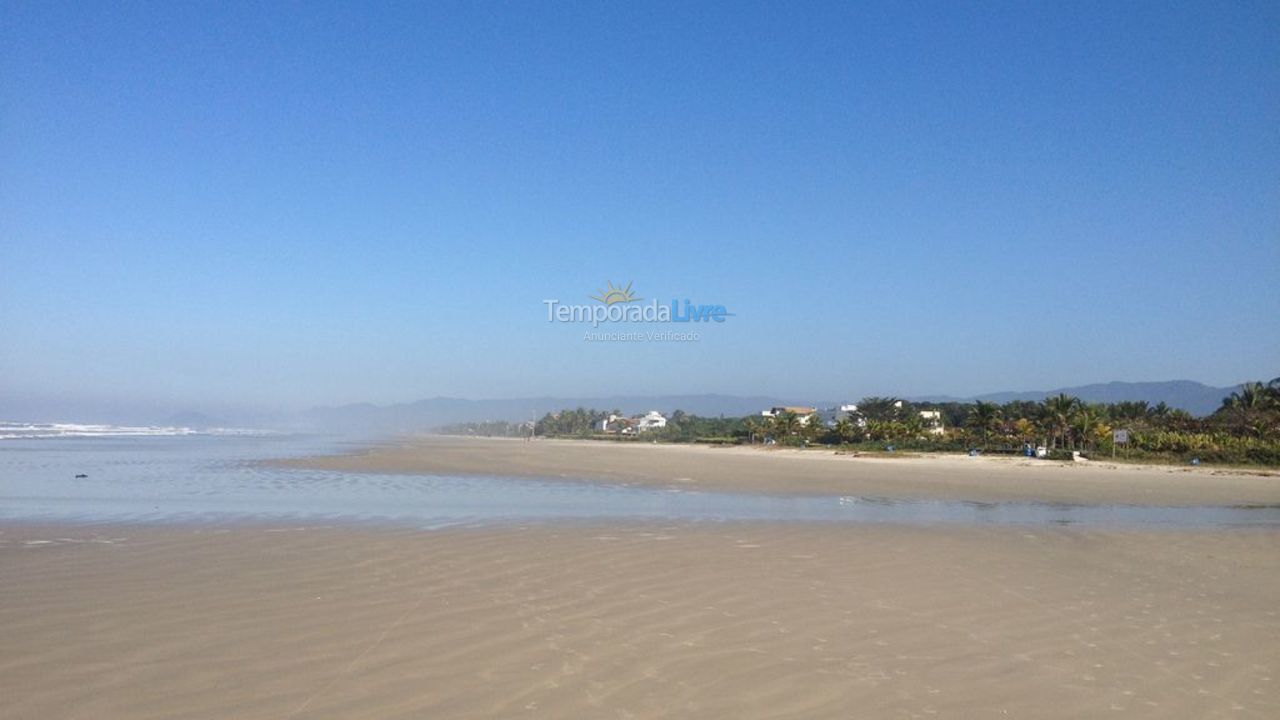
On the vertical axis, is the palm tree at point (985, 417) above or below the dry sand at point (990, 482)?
above

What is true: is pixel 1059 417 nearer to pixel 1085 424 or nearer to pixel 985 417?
pixel 1085 424

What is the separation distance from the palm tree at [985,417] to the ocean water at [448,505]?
44.8 m

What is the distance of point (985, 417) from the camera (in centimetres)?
6594

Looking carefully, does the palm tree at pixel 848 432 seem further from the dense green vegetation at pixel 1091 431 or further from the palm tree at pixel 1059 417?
the palm tree at pixel 1059 417

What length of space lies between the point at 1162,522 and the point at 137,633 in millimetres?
18960

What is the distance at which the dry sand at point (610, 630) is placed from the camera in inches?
205

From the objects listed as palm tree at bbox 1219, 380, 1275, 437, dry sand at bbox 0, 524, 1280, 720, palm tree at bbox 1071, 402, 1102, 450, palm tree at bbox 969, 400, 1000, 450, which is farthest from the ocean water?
palm tree at bbox 969, 400, 1000, 450

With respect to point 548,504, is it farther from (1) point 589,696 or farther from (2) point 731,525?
(1) point 589,696

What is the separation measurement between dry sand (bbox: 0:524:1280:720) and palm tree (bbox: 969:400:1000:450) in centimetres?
5697

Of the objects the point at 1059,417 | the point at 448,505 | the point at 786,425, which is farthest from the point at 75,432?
the point at 1059,417

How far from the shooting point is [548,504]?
18078 mm

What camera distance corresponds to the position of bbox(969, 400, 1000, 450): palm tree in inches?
2584

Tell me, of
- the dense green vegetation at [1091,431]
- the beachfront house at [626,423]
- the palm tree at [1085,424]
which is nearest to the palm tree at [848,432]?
the dense green vegetation at [1091,431]

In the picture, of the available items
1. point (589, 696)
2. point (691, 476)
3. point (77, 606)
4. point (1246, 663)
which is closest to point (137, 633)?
point (77, 606)
